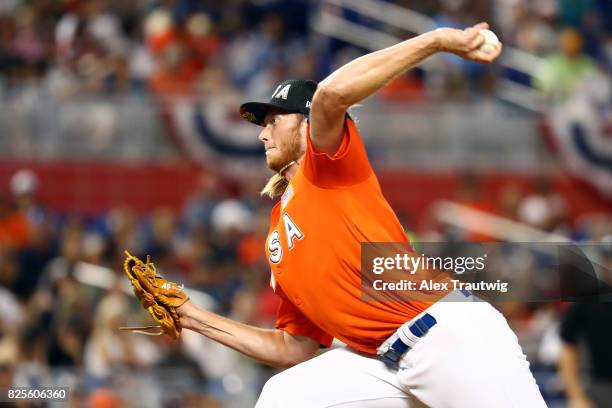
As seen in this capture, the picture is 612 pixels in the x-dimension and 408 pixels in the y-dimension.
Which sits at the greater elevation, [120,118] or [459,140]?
[459,140]

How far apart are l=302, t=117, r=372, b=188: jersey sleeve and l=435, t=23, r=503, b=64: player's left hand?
1.82ft

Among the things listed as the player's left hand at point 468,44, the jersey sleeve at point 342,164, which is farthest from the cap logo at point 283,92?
the player's left hand at point 468,44

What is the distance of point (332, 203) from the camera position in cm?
486

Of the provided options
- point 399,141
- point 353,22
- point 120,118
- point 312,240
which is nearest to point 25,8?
point 120,118

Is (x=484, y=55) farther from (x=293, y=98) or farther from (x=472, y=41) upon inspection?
(x=293, y=98)

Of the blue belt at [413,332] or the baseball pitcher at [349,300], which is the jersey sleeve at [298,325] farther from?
the blue belt at [413,332]

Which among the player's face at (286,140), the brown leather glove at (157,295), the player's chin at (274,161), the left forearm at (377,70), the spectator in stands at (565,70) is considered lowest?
the brown leather glove at (157,295)

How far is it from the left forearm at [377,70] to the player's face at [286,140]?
0.81 meters

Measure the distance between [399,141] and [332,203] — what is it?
7.74m

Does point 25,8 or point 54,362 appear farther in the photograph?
point 25,8

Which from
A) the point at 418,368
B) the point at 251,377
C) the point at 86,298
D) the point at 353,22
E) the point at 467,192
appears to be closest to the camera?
the point at 418,368

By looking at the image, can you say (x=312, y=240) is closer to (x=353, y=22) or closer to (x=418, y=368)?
(x=418, y=368)

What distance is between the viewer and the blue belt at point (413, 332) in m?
4.83

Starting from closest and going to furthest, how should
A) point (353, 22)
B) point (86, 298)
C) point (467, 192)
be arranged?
point (86, 298)
point (467, 192)
point (353, 22)
